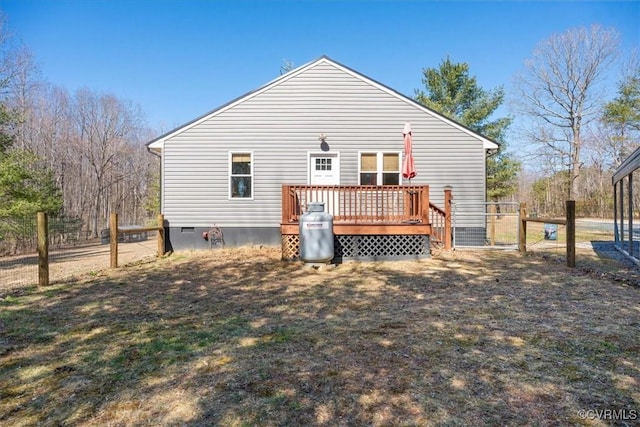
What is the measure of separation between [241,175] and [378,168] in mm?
3997

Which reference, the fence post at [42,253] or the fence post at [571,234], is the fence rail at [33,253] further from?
the fence post at [571,234]

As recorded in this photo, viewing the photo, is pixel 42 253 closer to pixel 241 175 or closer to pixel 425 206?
pixel 241 175

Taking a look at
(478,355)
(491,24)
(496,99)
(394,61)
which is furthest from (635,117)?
(478,355)

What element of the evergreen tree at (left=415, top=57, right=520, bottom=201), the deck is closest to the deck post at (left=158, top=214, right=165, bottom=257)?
the deck

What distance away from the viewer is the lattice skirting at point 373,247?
7820 mm

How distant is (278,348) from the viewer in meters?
3.13

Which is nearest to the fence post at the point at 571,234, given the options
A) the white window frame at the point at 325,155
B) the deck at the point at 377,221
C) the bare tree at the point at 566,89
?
the deck at the point at 377,221

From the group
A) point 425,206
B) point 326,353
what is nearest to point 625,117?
point 425,206

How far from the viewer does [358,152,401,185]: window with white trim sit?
33.6ft

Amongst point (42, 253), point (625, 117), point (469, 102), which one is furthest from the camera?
point (469, 102)

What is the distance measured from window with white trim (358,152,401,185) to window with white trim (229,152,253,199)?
10.6 feet

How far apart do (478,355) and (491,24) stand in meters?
16.7

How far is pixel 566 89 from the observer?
88.1 ft

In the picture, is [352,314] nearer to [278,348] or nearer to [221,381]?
[278,348]
